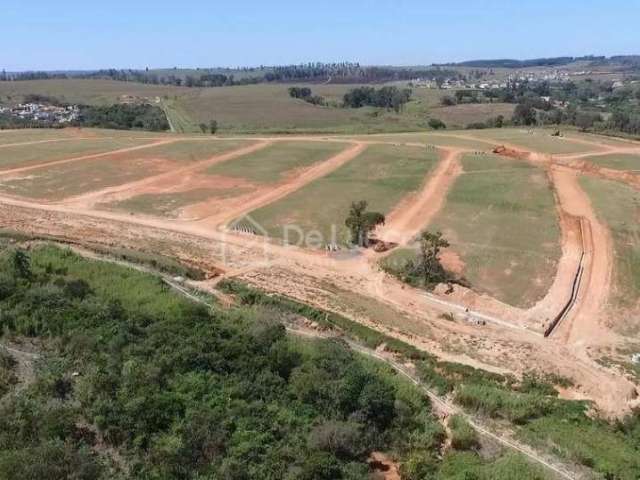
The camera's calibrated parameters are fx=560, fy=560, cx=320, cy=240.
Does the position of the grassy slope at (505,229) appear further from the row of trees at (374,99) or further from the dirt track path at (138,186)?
the row of trees at (374,99)

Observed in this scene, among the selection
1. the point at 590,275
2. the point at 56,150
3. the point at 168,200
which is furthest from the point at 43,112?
Answer: the point at 590,275

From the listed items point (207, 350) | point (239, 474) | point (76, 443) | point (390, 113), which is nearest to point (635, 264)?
point (207, 350)

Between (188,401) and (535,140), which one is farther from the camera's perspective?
(535,140)

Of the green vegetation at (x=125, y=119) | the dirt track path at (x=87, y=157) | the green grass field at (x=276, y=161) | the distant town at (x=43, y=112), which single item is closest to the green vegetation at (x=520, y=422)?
the green grass field at (x=276, y=161)

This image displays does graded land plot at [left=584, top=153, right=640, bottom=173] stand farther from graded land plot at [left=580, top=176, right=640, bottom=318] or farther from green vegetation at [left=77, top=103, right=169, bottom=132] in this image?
green vegetation at [left=77, top=103, right=169, bottom=132]

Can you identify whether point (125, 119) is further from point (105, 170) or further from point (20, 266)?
point (20, 266)

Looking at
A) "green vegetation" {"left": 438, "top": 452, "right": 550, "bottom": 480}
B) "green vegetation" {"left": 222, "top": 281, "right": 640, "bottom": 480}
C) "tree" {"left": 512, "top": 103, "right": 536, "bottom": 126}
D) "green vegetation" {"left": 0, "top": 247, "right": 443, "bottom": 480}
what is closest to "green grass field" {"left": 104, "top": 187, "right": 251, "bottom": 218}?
"green vegetation" {"left": 0, "top": 247, "right": 443, "bottom": 480}
